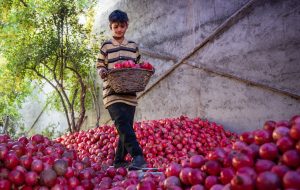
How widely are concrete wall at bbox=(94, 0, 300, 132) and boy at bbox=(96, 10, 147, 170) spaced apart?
8.71ft

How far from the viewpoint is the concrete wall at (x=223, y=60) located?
5.62 meters

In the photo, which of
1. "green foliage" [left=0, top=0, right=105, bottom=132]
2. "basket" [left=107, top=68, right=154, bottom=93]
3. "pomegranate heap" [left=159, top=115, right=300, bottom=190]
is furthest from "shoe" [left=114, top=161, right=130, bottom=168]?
"green foliage" [left=0, top=0, right=105, bottom=132]

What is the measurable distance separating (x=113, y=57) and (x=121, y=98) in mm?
A: 501

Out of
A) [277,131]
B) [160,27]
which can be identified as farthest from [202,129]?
[277,131]

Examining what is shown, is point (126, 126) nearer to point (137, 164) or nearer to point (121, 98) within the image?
point (121, 98)

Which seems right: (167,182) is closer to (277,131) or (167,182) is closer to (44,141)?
(277,131)

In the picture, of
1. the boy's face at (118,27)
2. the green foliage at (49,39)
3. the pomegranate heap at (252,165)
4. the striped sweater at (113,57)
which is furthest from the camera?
the green foliage at (49,39)

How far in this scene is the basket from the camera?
344 cm

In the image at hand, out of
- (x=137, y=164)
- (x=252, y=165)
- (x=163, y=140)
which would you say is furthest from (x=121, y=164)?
(x=252, y=165)

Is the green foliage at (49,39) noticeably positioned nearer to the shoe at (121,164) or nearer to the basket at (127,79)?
the shoe at (121,164)

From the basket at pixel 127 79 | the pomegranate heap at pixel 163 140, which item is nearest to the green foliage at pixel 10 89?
the pomegranate heap at pixel 163 140

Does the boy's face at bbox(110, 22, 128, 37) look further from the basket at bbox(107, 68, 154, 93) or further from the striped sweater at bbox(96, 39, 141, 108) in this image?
the basket at bbox(107, 68, 154, 93)

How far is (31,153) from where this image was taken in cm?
236

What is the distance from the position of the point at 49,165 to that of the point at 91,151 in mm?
3109
